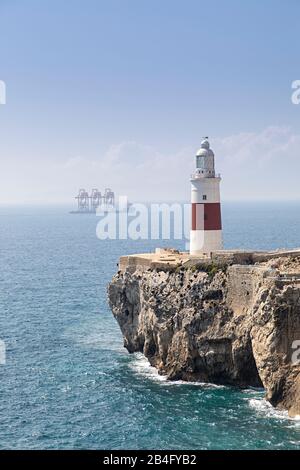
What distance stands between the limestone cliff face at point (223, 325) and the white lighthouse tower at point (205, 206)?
7.14 metres

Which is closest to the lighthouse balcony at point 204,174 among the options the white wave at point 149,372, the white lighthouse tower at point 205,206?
the white lighthouse tower at point 205,206

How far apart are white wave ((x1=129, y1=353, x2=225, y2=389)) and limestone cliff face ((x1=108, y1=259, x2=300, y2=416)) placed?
57cm

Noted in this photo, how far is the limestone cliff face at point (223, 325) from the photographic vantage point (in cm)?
5078

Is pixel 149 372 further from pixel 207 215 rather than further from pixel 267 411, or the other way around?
pixel 207 215

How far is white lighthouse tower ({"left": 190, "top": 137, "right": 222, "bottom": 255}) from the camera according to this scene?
69312 millimetres

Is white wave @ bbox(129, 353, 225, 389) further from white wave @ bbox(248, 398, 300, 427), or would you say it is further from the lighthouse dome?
the lighthouse dome

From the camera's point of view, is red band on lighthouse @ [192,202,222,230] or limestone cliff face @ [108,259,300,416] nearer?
limestone cliff face @ [108,259,300,416]

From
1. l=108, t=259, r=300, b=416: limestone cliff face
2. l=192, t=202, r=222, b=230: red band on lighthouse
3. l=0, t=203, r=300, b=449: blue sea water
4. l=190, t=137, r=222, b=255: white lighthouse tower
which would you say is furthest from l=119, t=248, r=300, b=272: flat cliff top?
l=0, t=203, r=300, b=449: blue sea water

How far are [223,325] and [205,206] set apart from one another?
15.8 m

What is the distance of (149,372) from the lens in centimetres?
6072

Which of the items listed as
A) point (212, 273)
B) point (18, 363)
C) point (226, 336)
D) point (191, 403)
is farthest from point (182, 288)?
point (18, 363)

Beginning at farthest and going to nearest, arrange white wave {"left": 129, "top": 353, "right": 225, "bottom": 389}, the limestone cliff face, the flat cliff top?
the flat cliff top
white wave {"left": 129, "top": 353, "right": 225, "bottom": 389}
the limestone cliff face

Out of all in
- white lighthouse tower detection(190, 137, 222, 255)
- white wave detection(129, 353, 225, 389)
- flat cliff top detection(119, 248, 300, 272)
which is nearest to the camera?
white wave detection(129, 353, 225, 389)
